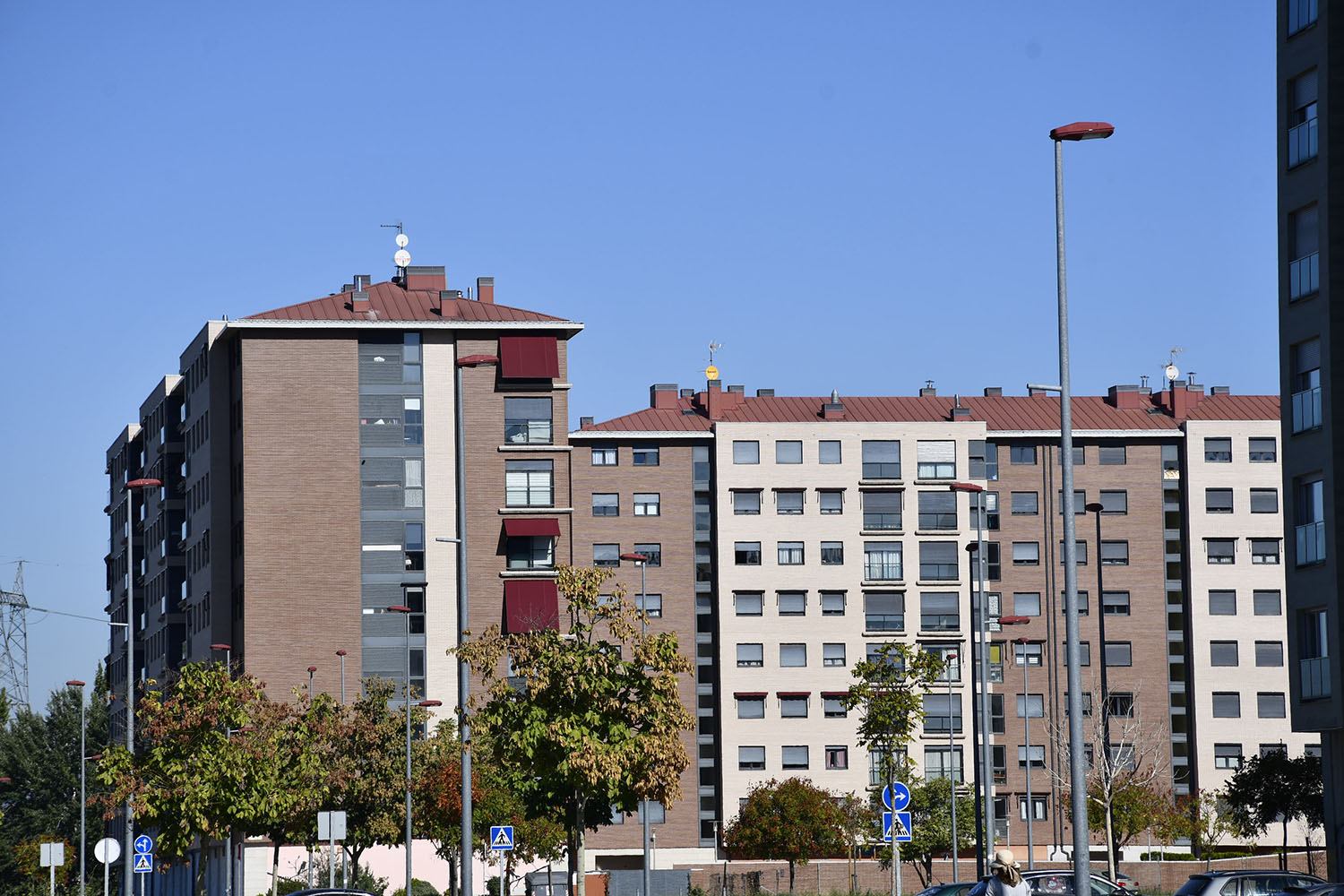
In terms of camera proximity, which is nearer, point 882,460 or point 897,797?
point 897,797

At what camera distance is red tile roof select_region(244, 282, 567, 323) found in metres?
88.1

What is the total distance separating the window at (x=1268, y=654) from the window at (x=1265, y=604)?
57.4 inches

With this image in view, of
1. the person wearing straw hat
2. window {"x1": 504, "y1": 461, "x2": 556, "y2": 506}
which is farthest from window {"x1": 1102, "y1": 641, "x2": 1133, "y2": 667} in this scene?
the person wearing straw hat

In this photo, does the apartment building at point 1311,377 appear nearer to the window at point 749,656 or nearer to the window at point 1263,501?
the window at point 749,656

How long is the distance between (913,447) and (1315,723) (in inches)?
2237

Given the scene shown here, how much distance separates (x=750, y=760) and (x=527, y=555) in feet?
54.9

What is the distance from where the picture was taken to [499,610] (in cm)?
8588

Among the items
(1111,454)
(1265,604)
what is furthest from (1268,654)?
(1111,454)

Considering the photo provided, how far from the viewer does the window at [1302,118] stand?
42625 mm

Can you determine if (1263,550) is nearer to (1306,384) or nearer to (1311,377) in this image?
(1306,384)

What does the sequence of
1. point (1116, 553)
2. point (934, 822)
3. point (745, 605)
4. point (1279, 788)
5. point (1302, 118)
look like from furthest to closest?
1. point (1116, 553)
2. point (745, 605)
3. point (934, 822)
4. point (1279, 788)
5. point (1302, 118)

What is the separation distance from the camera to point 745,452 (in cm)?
9731

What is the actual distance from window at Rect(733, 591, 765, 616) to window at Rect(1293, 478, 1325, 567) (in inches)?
2161

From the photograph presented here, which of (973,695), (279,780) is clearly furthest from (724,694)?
(279,780)
